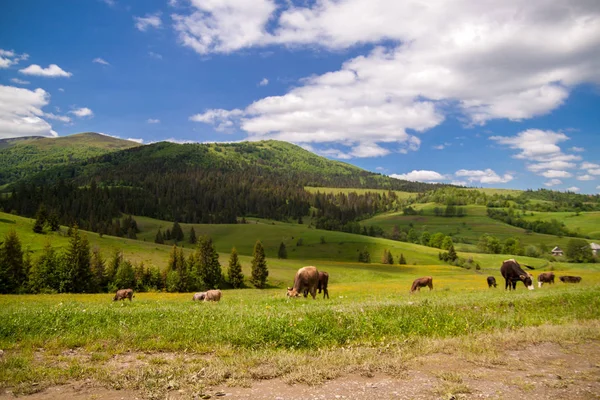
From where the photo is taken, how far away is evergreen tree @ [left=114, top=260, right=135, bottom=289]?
2901 inches

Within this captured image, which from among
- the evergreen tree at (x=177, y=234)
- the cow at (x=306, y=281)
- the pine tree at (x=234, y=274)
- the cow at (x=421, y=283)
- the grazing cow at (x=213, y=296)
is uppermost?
the cow at (x=306, y=281)

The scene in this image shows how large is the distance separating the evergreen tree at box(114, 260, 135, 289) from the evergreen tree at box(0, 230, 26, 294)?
1646 cm

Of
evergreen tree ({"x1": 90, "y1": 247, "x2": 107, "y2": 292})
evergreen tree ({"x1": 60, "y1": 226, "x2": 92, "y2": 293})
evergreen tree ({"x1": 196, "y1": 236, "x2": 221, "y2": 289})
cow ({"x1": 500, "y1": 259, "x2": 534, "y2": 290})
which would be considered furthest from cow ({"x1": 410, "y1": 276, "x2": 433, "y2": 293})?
evergreen tree ({"x1": 60, "y1": 226, "x2": 92, "y2": 293})

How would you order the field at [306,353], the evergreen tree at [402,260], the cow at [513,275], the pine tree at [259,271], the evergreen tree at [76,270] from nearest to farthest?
the field at [306,353], the cow at [513,275], the evergreen tree at [76,270], the pine tree at [259,271], the evergreen tree at [402,260]

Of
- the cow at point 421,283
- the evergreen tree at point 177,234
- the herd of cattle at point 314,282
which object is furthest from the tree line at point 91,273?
the evergreen tree at point 177,234

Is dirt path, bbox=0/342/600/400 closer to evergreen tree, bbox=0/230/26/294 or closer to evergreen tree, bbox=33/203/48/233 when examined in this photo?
evergreen tree, bbox=0/230/26/294

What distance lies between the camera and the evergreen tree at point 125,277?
73688 millimetres

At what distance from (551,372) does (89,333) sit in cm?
1425

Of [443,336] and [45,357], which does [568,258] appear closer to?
[443,336]

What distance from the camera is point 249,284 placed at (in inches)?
3580

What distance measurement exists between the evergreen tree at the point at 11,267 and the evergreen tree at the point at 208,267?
34243 mm

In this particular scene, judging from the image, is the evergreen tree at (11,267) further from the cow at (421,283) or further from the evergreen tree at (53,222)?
the cow at (421,283)

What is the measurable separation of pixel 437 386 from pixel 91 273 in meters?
81.3

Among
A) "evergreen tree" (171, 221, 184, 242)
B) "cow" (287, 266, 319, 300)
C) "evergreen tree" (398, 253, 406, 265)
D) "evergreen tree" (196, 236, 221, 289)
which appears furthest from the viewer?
"evergreen tree" (171, 221, 184, 242)
